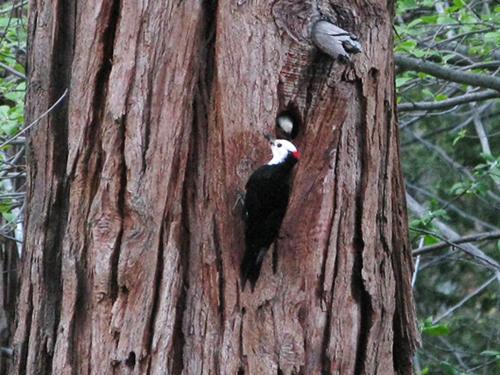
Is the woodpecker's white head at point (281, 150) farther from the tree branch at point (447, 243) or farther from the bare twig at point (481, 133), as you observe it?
the bare twig at point (481, 133)

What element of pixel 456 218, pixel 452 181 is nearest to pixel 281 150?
pixel 452 181

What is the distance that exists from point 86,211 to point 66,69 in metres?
0.52

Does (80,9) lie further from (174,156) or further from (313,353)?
(313,353)

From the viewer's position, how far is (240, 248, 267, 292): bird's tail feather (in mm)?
2988

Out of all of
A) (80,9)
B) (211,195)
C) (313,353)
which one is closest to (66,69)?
(80,9)

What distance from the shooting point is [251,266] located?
300cm

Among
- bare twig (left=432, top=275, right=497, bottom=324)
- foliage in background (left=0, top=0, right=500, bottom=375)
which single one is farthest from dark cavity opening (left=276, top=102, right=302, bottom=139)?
bare twig (left=432, top=275, right=497, bottom=324)

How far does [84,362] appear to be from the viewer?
308 centimetres

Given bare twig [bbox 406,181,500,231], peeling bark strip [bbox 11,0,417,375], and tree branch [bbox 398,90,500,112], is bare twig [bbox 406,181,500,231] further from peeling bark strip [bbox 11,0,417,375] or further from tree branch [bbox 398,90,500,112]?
peeling bark strip [bbox 11,0,417,375]

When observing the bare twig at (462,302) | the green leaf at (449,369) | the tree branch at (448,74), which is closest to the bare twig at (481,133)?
the bare twig at (462,302)

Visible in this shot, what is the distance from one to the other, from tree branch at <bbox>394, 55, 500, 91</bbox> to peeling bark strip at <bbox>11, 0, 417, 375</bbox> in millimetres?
1907

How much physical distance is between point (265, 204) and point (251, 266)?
0.20 metres

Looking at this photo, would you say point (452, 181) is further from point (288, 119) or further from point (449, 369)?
point (288, 119)

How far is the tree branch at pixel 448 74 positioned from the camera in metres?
5.01
